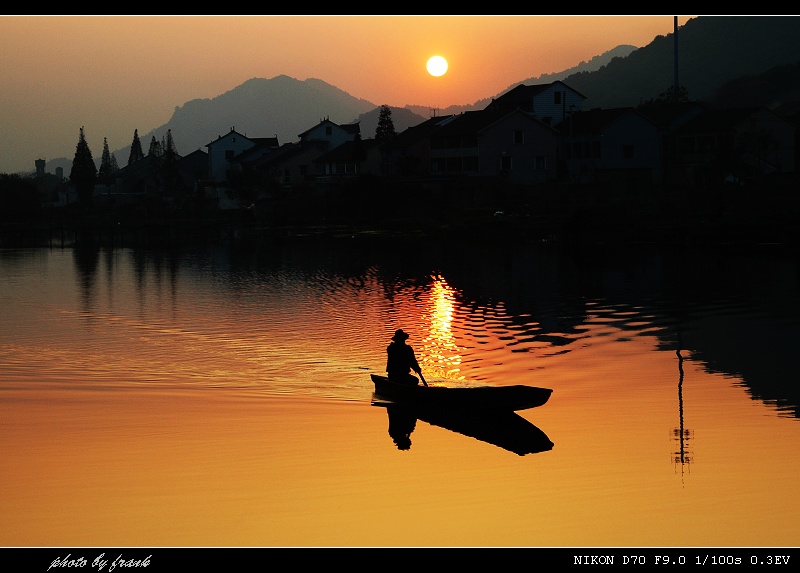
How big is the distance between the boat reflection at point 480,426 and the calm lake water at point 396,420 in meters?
0.16

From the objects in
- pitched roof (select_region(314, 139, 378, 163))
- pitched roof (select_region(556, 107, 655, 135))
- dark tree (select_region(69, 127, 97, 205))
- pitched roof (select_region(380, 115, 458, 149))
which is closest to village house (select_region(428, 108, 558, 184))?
pitched roof (select_region(556, 107, 655, 135))

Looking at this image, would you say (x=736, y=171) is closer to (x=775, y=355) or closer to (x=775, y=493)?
(x=775, y=355)

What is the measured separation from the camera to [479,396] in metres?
25.2

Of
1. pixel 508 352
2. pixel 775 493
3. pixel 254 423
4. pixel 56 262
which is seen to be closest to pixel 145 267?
pixel 56 262

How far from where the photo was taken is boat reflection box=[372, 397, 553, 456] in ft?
79.4

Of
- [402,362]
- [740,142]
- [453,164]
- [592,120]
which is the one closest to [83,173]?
[453,164]

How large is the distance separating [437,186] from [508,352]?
7840cm

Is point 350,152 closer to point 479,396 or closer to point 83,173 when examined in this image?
point 83,173

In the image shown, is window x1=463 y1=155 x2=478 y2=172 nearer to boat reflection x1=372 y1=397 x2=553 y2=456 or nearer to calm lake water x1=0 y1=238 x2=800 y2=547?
calm lake water x1=0 y1=238 x2=800 y2=547

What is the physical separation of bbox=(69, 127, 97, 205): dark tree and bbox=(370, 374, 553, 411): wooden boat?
15224 cm

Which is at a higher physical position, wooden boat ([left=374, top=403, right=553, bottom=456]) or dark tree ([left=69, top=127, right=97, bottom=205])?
dark tree ([left=69, top=127, right=97, bottom=205])

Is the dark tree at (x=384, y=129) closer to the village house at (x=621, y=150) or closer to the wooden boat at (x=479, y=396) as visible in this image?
the village house at (x=621, y=150)

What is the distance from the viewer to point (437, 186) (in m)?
114

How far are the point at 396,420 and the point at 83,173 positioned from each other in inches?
6097
